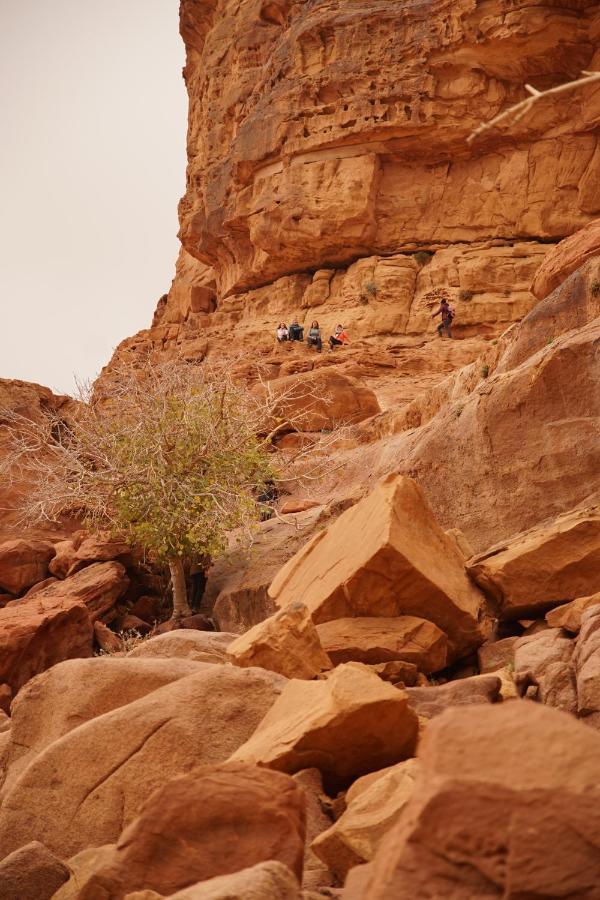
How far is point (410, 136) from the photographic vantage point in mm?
31422

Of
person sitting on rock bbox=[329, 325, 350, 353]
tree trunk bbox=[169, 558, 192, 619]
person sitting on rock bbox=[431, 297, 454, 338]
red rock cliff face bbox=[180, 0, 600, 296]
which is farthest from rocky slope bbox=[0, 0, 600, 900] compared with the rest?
red rock cliff face bbox=[180, 0, 600, 296]

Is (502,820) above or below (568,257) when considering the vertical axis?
below

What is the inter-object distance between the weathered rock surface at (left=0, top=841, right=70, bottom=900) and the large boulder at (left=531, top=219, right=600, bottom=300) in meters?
10.1

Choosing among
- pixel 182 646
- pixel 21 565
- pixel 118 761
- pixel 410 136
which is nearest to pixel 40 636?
pixel 182 646

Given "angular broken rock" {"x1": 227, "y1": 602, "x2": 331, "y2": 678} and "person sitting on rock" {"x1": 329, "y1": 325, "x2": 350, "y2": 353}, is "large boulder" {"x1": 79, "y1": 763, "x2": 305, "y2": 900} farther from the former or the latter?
"person sitting on rock" {"x1": 329, "y1": 325, "x2": 350, "y2": 353}

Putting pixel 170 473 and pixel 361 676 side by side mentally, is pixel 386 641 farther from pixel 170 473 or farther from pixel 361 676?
pixel 170 473

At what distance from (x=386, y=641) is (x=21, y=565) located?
9408 mm

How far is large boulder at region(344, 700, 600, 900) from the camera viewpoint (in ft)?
6.73

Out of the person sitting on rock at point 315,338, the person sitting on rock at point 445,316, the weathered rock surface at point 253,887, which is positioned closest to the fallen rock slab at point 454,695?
the weathered rock surface at point 253,887

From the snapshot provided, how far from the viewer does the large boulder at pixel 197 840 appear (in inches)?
113

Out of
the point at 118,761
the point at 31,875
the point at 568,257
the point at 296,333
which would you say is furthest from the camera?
the point at 296,333

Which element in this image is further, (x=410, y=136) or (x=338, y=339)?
(x=410, y=136)

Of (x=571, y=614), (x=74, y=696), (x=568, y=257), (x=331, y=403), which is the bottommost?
(x=571, y=614)

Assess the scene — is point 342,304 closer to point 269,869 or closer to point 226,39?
point 226,39
